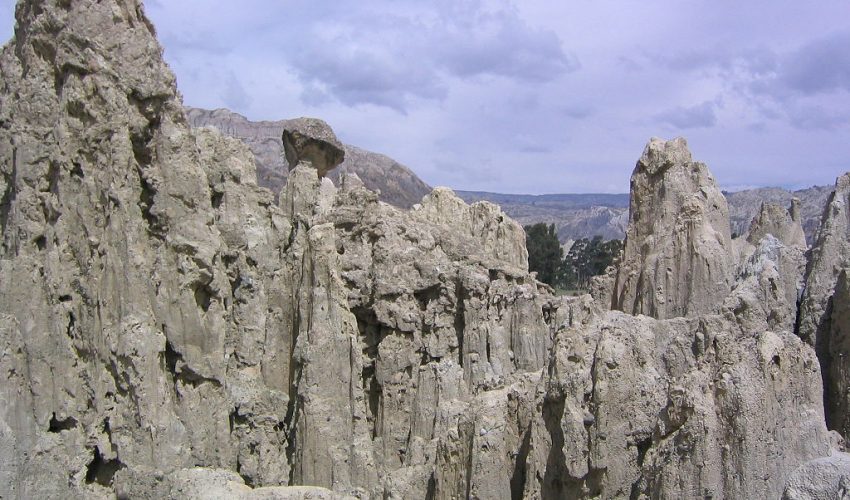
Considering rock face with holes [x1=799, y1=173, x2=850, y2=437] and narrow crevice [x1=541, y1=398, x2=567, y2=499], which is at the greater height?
rock face with holes [x1=799, y1=173, x2=850, y2=437]

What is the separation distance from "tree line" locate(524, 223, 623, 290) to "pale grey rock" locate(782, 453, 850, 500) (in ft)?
129

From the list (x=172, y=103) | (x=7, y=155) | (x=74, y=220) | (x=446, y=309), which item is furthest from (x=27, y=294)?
(x=446, y=309)

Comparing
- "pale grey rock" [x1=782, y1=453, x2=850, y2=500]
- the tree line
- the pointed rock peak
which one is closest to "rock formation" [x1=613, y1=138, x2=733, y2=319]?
the pointed rock peak

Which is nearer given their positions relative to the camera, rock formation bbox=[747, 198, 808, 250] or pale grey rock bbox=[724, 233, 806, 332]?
pale grey rock bbox=[724, 233, 806, 332]

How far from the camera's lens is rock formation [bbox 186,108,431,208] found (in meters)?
54.0

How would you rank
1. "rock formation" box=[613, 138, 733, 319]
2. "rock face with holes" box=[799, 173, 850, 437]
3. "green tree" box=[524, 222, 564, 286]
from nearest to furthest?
"rock face with holes" box=[799, 173, 850, 437] → "rock formation" box=[613, 138, 733, 319] → "green tree" box=[524, 222, 564, 286]

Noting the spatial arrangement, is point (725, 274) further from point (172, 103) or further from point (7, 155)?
point (7, 155)

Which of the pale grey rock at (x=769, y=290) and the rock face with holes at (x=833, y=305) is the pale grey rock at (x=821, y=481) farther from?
the rock face with holes at (x=833, y=305)

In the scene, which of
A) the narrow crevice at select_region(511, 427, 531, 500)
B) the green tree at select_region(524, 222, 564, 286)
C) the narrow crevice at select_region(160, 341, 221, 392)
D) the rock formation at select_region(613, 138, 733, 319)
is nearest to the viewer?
the narrow crevice at select_region(511, 427, 531, 500)

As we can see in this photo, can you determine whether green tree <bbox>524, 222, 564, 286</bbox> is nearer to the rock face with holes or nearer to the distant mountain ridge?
the distant mountain ridge

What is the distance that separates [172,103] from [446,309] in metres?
5.80

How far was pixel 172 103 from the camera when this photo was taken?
13.9 meters

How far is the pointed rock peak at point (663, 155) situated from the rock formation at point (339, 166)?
93.7ft

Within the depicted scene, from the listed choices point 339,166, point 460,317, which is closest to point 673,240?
point 460,317
